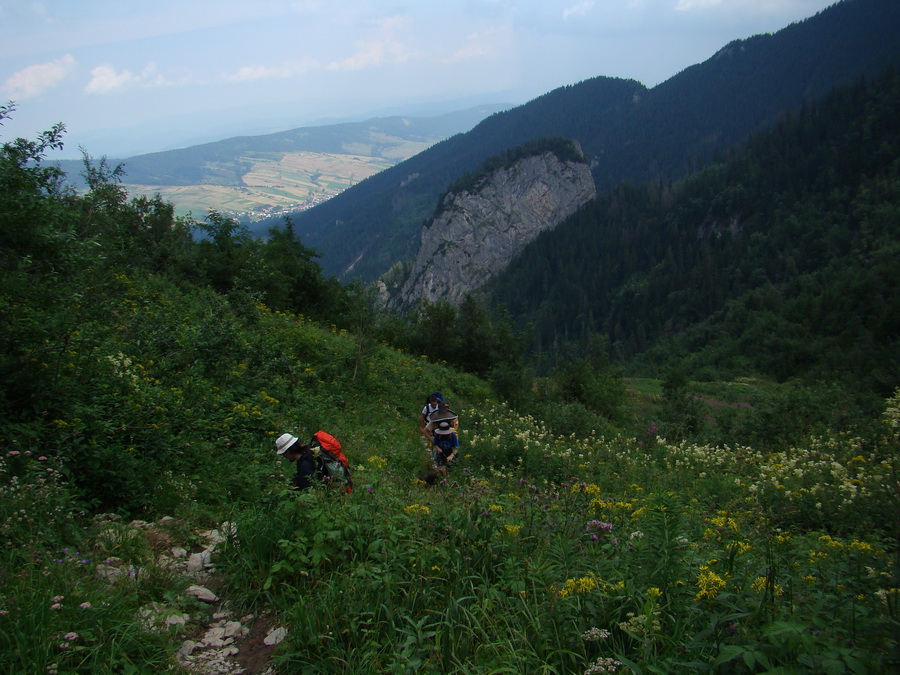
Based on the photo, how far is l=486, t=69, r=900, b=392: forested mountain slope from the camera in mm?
59281

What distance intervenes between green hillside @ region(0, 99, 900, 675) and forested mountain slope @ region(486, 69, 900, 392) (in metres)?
40.4

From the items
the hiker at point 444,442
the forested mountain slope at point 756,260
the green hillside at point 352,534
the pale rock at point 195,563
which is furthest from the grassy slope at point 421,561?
the forested mountain slope at point 756,260

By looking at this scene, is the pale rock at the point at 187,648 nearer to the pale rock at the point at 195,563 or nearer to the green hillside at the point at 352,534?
the green hillside at the point at 352,534

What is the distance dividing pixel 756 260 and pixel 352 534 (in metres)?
124

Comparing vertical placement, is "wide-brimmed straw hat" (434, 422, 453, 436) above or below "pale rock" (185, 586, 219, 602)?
below

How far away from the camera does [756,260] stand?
4181 inches

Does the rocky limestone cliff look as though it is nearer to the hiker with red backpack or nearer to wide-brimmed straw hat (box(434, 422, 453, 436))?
wide-brimmed straw hat (box(434, 422, 453, 436))

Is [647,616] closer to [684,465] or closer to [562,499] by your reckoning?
[562,499]

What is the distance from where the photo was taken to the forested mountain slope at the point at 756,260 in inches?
2334

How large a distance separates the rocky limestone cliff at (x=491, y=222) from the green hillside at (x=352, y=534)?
490ft

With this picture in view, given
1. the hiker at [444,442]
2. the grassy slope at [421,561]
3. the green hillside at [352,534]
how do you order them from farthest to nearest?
the hiker at [444,442]
the green hillside at [352,534]
the grassy slope at [421,561]

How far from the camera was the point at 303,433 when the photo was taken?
29.8 feet

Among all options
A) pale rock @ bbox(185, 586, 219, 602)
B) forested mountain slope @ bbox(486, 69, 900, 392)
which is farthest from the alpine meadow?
forested mountain slope @ bbox(486, 69, 900, 392)

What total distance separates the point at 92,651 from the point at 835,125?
161967 millimetres
